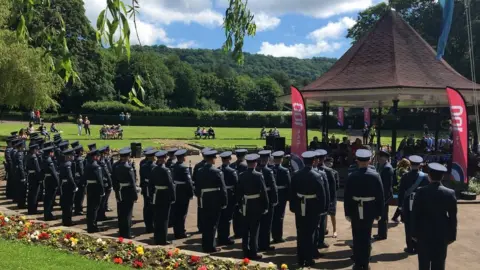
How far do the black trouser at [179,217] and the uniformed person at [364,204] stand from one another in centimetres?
398

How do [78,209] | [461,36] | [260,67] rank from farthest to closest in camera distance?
1. [260,67]
2. [461,36]
3. [78,209]

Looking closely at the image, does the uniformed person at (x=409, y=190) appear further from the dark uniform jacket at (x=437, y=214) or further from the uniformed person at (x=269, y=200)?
the uniformed person at (x=269, y=200)

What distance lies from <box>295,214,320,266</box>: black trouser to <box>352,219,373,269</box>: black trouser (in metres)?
0.77

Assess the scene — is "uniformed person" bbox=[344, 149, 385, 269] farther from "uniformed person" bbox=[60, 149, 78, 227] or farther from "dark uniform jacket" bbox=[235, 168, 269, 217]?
"uniformed person" bbox=[60, 149, 78, 227]

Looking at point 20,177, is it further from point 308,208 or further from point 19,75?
point 19,75

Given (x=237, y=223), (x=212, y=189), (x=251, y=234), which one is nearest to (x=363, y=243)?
(x=251, y=234)

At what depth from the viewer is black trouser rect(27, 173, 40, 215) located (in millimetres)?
11977

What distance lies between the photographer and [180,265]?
709 cm

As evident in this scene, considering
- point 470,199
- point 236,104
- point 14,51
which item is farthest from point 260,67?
point 470,199

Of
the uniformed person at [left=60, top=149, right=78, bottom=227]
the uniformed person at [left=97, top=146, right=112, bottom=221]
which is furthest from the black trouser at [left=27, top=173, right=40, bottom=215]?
the uniformed person at [left=97, top=146, right=112, bottom=221]

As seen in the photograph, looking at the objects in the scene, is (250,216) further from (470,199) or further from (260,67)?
(260,67)

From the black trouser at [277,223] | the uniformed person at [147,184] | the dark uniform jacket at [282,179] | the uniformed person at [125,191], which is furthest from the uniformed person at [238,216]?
the uniformed person at [125,191]

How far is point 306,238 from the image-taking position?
315 inches

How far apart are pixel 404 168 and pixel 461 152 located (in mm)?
4128
